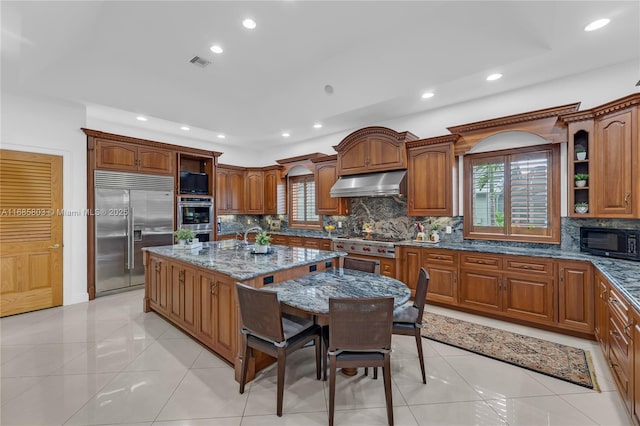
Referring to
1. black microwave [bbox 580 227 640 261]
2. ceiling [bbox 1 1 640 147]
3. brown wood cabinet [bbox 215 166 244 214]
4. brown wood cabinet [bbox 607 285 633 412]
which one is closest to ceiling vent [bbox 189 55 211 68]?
ceiling [bbox 1 1 640 147]

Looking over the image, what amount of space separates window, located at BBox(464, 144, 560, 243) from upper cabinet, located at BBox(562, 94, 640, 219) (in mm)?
351

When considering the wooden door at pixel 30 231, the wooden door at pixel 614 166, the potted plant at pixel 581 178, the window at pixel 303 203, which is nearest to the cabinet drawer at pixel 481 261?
the wooden door at pixel 614 166

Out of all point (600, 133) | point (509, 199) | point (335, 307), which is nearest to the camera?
point (335, 307)

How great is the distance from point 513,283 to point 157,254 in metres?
4.58

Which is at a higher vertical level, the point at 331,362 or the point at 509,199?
the point at 509,199

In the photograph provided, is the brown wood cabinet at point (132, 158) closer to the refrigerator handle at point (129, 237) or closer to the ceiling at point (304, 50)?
the ceiling at point (304, 50)

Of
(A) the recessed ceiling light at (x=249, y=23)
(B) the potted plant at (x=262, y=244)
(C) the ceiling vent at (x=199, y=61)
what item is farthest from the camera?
(C) the ceiling vent at (x=199, y=61)

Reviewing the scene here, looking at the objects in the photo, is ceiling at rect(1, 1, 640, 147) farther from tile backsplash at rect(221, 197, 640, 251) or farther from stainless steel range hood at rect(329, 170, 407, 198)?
tile backsplash at rect(221, 197, 640, 251)

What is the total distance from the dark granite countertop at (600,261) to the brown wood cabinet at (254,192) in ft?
13.1

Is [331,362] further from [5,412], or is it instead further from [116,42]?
[116,42]

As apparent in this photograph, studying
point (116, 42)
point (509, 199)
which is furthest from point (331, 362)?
point (116, 42)

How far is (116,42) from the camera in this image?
317 cm

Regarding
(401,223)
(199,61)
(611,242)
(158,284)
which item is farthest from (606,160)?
(158,284)

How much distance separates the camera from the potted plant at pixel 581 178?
10.7 feet
